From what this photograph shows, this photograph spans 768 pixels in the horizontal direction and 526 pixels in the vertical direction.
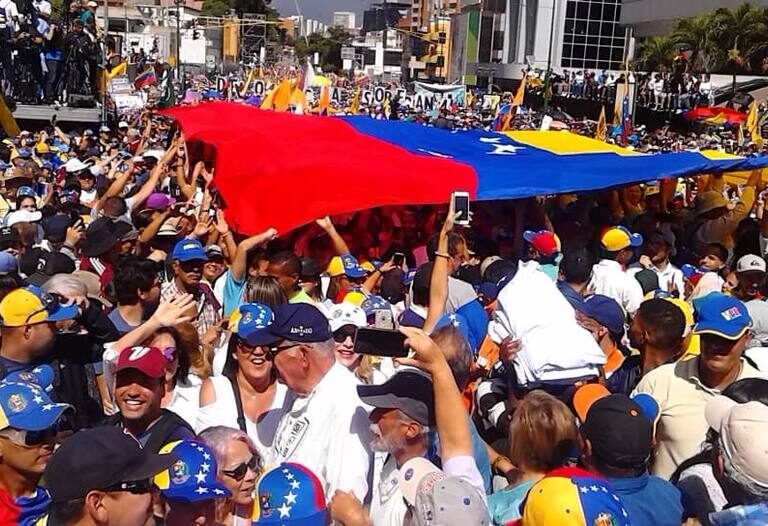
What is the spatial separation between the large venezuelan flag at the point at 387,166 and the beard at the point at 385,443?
3854mm

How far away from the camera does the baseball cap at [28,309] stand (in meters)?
3.50

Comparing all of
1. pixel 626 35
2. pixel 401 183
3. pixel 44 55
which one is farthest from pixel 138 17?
pixel 401 183

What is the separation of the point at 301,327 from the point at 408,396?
601 mm

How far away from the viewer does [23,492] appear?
277cm

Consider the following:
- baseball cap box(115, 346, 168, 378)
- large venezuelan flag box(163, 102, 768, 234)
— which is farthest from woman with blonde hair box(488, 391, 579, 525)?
large venezuelan flag box(163, 102, 768, 234)

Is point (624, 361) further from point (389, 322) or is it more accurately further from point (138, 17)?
point (138, 17)

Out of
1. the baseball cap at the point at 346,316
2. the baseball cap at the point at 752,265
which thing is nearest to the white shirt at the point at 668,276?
the baseball cap at the point at 752,265

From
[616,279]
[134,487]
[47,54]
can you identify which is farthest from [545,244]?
[47,54]

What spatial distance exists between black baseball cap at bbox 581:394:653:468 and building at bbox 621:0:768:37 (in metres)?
41.5

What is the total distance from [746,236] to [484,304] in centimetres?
337

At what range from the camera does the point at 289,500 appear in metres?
2.28

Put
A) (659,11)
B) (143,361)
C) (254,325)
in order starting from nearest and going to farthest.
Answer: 1. (143,361)
2. (254,325)
3. (659,11)

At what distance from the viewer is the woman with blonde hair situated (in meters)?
2.80

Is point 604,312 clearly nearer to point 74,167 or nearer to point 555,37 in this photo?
A: point 74,167
